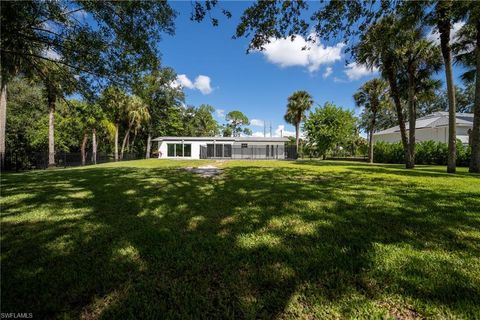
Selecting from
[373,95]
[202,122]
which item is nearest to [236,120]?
[202,122]

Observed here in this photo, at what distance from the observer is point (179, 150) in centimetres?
3142

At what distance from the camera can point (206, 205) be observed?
457 cm

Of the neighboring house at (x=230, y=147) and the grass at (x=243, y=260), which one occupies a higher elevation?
the neighboring house at (x=230, y=147)


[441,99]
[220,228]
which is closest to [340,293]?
[220,228]

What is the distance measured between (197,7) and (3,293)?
5.55 m

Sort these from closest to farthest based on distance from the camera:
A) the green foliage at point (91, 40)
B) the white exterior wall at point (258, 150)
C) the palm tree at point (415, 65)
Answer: the green foliage at point (91, 40), the palm tree at point (415, 65), the white exterior wall at point (258, 150)

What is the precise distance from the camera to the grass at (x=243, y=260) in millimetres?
1792

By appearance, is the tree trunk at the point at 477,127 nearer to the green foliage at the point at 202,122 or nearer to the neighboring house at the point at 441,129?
the neighboring house at the point at 441,129

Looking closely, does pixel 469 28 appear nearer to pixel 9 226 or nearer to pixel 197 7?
pixel 197 7

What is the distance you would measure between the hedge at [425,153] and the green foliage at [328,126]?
634 centimetres

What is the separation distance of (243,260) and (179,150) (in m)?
30.2

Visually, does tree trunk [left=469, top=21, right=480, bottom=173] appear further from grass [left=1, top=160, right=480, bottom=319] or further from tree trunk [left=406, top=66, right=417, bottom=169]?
grass [left=1, top=160, right=480, bottom=319]

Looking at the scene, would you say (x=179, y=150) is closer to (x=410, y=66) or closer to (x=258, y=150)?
(x=258, y=150)

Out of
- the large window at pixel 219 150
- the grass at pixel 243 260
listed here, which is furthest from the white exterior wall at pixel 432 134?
the grass at pixel 243 260
